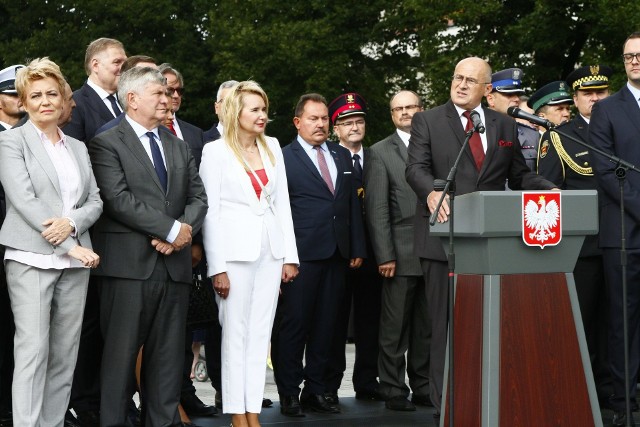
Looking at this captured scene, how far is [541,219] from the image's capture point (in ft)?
19.7

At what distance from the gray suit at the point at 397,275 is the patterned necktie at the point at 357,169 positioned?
9 centimetres

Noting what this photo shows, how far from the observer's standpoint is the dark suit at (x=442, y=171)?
284 inches

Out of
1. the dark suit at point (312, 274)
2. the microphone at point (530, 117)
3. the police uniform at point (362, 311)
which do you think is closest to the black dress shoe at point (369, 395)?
the police uniform at point (362, 311)

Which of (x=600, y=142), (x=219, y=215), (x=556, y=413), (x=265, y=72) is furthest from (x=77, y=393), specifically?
(x=265, y=72)

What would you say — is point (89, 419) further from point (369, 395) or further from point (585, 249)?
point (585, 249)

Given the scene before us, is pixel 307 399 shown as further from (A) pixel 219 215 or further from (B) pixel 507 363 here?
(B) pixel 507 363

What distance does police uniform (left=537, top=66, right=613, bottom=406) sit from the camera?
836 centimetres

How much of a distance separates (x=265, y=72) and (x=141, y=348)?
17.8 m

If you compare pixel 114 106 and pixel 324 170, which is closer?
pixel 114 106

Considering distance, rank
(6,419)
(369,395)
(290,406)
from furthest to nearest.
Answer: (369,395)
(290,406)
(6,419)

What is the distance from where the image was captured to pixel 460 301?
629 centimetres

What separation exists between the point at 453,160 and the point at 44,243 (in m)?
2.55

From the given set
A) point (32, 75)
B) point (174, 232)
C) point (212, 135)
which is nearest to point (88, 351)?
point (174, 232)

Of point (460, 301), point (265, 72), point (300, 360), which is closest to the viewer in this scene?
point (460, 301)
